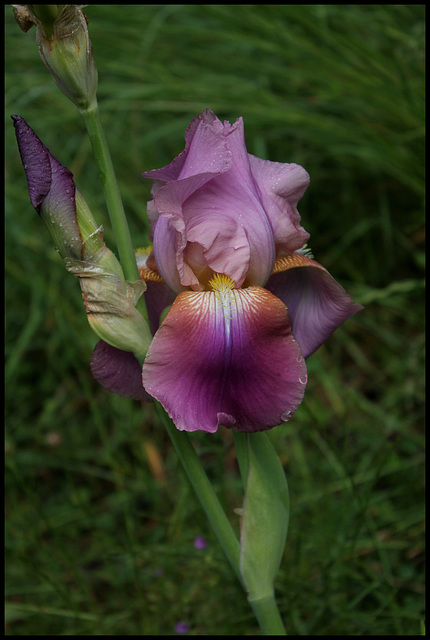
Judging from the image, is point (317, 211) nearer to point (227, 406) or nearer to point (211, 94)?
point (211, 94)

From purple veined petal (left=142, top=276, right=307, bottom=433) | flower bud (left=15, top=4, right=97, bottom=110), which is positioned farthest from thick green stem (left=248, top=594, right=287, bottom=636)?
flower bud (left=15, top=4, right=97, bottom=110)

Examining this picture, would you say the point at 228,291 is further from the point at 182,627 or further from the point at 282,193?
the point at 182,627

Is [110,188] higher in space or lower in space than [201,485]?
higher

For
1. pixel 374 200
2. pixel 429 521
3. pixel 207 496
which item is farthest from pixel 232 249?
pixel 374 200

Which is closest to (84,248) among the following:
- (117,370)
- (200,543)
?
(117,370)

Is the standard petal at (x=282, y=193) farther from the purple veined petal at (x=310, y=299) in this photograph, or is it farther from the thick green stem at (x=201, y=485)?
the thick green stem at (x=201, y=485)

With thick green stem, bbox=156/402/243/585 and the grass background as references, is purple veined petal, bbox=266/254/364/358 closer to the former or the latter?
thick green stem, bbox=156/402/243/585

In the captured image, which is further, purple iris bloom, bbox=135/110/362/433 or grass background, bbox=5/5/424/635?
grass background, bbox=5/5/424/635
